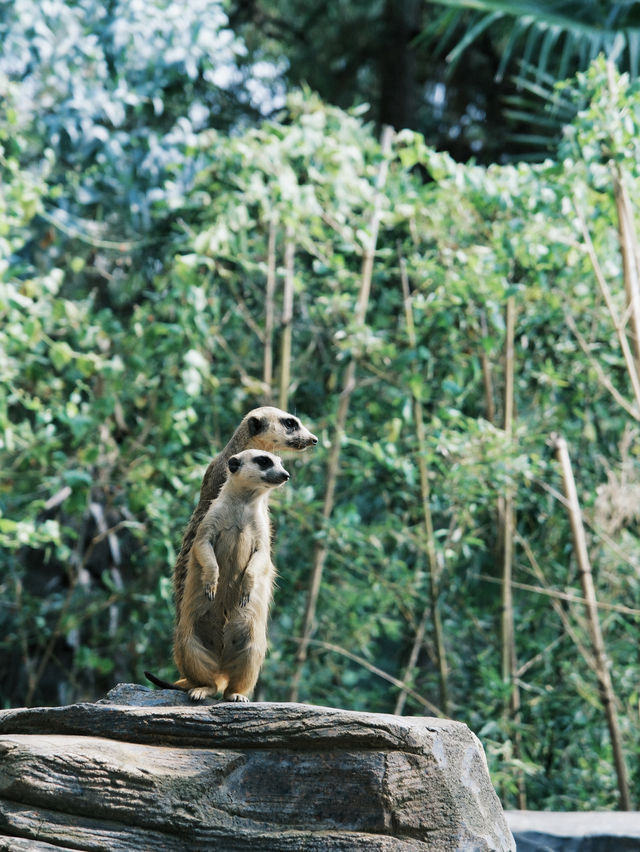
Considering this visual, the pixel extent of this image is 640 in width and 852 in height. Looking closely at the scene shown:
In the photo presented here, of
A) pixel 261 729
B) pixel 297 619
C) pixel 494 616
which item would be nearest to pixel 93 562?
pixel 297 619

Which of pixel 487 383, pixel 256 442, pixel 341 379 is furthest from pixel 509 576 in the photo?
pixel 256 442

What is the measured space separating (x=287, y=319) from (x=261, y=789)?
2.99m

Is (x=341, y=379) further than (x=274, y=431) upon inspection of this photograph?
Yes

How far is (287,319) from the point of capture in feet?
16.5

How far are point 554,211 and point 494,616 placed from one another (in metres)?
2.23

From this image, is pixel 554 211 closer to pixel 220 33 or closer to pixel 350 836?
pixel 220 33

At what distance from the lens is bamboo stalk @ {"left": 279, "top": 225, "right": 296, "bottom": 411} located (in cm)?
489

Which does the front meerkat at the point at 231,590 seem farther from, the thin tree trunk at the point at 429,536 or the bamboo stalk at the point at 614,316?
the bamboo stalk at the point at 614,316

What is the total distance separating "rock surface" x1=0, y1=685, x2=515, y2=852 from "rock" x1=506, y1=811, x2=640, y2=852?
131 centimetres

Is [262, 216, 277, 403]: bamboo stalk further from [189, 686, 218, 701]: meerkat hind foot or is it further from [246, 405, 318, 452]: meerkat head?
[189, 686, 218, 701]: meerkat hind foot

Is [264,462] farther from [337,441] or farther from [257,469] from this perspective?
[337,441]

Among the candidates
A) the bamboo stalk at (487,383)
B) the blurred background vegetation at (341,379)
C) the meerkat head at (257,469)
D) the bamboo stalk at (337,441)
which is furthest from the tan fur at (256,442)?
the bamboo stalk at (487,383)

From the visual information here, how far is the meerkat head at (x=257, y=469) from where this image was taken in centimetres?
268

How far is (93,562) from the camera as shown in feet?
19.7
